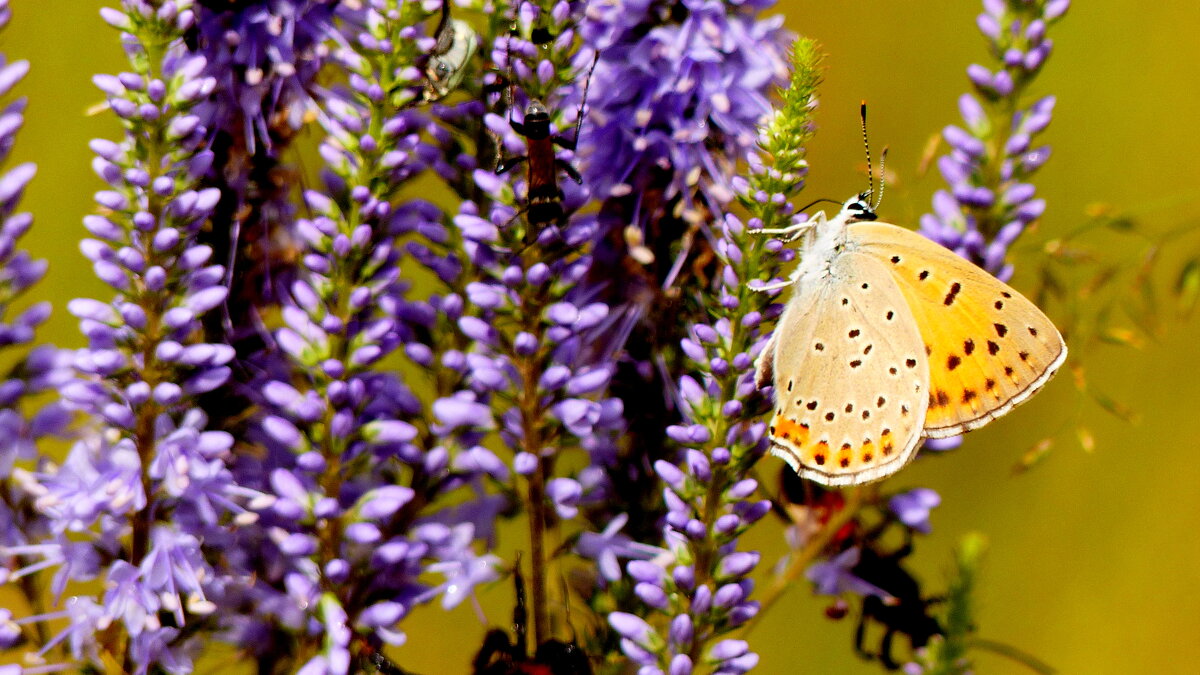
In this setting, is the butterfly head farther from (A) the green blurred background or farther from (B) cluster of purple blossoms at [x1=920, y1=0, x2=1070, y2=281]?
(A) the green blurred background

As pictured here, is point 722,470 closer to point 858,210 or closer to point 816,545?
point 816,545

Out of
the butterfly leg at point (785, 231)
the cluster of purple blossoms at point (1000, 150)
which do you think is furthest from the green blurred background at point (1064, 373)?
the butterfly leg at point (785, 231)

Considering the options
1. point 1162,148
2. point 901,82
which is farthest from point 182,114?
point 1162,148

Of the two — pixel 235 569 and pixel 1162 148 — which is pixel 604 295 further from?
pixel 1162 148

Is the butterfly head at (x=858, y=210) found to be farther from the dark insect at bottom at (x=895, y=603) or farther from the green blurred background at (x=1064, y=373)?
the green blurred background at (x=1064, y=373)

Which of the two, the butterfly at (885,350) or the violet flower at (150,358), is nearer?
the violet flower at (150,358)

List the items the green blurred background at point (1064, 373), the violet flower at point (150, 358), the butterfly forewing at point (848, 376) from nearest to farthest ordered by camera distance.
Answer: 1. the violet flower at point (150, 358)
2. the butterfly forewing at point (848, 376)
3. the green blurred background at point (1064, 373)
